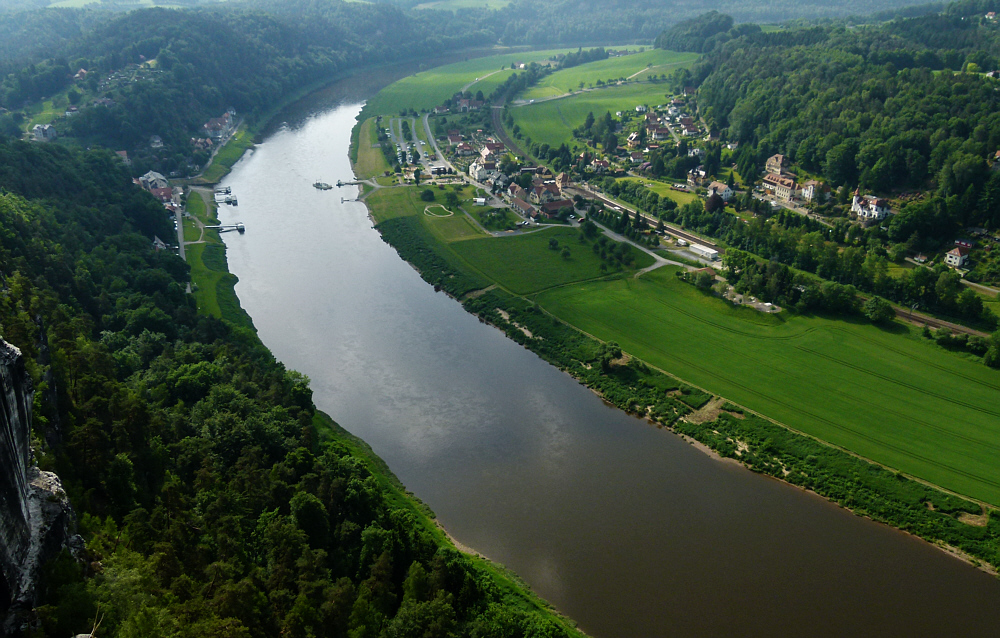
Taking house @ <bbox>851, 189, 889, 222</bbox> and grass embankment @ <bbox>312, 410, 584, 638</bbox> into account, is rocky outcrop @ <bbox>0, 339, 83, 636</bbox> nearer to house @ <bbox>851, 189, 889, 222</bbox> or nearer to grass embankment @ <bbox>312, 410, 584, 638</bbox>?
grass embankment @ <bbox>312, 410, 584, 638</bbox>

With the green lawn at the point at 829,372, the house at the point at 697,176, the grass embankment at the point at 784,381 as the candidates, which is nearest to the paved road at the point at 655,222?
the grass embankment at the point at 784,381

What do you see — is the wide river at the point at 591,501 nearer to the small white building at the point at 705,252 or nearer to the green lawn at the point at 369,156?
the small white building at the point at 705,252

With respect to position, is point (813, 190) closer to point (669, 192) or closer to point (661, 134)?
point (669, 192)

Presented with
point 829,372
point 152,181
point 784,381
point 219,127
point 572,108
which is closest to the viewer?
point 784,381

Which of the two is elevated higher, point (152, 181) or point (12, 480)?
point (12, 480)

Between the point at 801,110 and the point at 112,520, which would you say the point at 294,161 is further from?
the point at 112,520

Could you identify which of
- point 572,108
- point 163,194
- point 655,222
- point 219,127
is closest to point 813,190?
point 655,222
